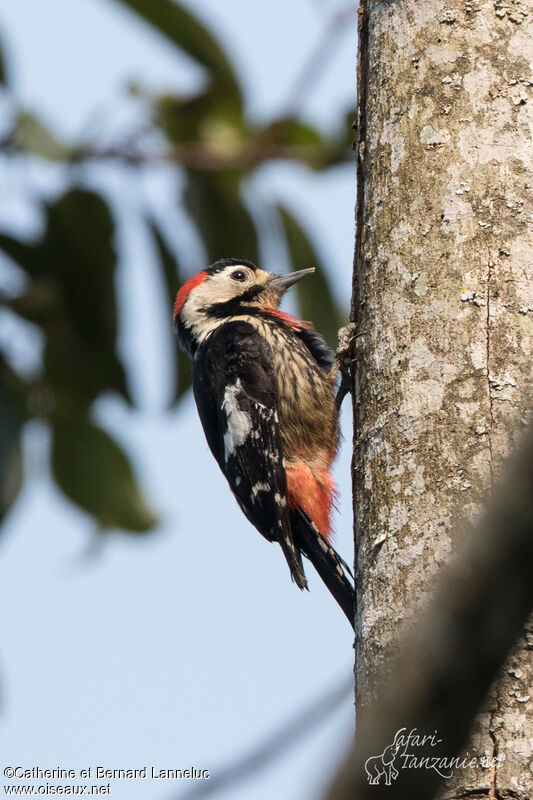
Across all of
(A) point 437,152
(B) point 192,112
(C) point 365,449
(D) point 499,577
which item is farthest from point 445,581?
(B) point 192,112

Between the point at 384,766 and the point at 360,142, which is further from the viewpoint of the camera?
the point at 360,142

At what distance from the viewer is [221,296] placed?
196 inches

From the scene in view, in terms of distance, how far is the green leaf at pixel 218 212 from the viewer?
376 cm

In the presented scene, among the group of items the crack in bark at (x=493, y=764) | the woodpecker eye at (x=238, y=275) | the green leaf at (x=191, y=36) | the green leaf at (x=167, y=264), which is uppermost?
the green leaf at (x=191, y=36)

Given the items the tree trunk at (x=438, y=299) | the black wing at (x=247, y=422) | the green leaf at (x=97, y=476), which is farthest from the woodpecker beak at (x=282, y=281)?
the tree trunk at (x=438, y=299)

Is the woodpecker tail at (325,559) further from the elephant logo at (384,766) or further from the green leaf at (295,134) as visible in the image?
the elephant logo at (384,766)

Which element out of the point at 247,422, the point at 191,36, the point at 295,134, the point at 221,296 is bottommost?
the point at 247,422

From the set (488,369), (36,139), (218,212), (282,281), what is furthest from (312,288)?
(488,369)

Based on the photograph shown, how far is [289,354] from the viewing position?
434 centimetres

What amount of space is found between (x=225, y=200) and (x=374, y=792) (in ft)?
10.8

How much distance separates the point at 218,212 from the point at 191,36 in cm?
67

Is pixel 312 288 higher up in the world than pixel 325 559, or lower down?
higher up

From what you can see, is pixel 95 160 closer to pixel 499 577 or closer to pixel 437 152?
pixel 437 152

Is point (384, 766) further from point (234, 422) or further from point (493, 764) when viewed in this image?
point (234, 422)
